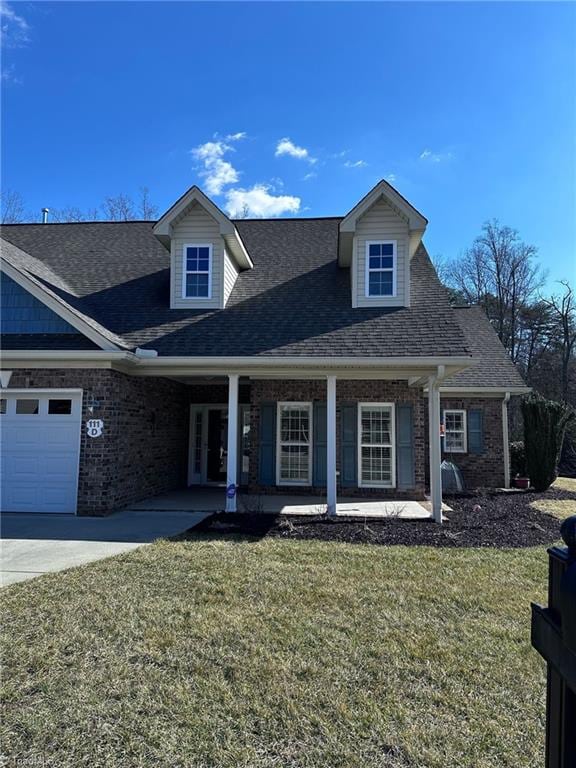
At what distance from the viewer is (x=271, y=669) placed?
11.0 ft

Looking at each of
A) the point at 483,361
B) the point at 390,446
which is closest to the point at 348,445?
the point at 390,446

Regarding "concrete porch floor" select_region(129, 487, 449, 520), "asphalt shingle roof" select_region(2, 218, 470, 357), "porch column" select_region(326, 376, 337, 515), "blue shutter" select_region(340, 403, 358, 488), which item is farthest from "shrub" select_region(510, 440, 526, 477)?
"porch column" select_region(326, 376, 337, 515)

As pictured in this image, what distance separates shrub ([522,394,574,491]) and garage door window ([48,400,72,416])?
1287 centimetres

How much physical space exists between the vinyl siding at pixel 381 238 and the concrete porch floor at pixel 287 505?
4.49 meters

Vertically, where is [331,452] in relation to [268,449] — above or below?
above

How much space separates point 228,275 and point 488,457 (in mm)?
9617

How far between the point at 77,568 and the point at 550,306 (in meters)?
29.6

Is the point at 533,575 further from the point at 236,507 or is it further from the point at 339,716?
the point at 236,507

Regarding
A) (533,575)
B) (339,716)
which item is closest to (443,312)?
(533,575)

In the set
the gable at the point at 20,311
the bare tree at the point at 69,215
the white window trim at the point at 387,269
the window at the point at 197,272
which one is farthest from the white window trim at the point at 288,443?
the bare tree at the point at 69,215

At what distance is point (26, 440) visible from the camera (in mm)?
9211

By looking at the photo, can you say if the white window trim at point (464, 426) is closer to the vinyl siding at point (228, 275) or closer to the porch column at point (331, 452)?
the porch column at point (331, 452)

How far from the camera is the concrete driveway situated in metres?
5.95

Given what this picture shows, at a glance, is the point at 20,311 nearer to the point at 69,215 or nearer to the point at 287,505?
the point at 287,505
